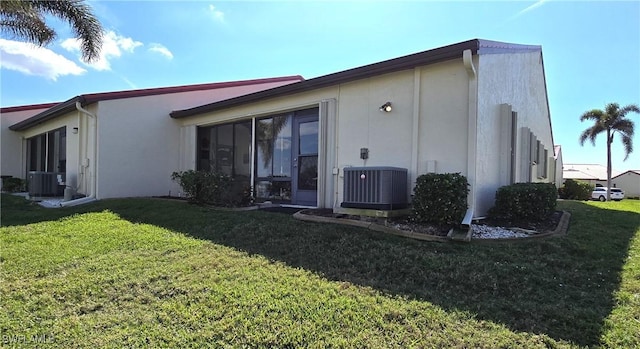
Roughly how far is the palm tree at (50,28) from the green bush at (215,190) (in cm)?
466

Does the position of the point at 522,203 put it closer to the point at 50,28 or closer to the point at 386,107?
the point at 386,107

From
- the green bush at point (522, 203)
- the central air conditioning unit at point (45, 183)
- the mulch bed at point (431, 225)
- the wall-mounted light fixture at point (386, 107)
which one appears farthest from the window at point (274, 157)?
the central air conditioning unit at point (45, 183)

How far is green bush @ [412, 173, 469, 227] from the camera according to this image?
218 inches

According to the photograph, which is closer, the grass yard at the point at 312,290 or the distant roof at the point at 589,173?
the grass yard at the point at 312,290

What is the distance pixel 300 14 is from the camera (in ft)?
27.7

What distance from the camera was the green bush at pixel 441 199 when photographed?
554cm

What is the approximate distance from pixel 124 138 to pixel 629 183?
4655 cm

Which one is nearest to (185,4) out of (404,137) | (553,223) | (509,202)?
(404,137)

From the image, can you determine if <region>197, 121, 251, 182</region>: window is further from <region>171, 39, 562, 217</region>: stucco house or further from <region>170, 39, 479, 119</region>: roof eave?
<region>170, 39, 479, 119</region>: roof eave

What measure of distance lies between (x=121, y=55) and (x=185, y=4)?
3953mm

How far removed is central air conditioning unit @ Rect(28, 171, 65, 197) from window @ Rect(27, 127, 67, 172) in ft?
3.10

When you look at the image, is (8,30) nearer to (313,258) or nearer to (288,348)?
(313,258)

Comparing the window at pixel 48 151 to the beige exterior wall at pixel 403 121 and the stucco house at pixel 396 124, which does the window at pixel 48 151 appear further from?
the beige exterior wall at pixel 403 121

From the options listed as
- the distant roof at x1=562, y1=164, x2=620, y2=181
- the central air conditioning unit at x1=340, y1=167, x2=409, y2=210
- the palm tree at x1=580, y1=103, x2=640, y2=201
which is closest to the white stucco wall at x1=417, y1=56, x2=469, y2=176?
the central air conditioning unit at x1=340, y1=167, x2=409, y2=210
